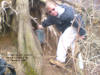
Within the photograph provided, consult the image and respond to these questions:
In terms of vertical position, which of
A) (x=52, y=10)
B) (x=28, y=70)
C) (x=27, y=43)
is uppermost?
(x=52, y=10)

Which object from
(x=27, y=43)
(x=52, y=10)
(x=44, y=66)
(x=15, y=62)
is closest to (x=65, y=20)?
(x=52, y=10)

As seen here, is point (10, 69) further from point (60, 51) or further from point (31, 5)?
point (31, 5)

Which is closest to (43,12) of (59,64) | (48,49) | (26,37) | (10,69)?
(48,49)

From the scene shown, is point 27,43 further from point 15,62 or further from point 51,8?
point 51,8

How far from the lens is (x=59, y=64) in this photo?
4.32 metres

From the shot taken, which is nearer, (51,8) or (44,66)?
(51,8)

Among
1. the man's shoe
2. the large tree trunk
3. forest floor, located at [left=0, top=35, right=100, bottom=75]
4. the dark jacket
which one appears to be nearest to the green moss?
the large tree trunk

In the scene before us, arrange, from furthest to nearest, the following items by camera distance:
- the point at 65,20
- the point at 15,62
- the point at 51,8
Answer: the point at 15,62 → the point at 65,20 → the point at 51,8

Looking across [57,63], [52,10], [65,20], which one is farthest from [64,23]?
[57,63]

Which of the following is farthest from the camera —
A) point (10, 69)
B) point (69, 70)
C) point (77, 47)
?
point (69, 70)

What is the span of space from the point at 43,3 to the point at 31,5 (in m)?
0.32

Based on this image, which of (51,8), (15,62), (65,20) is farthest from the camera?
(15,62)

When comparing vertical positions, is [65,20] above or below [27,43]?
above

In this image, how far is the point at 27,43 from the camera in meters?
4.18
